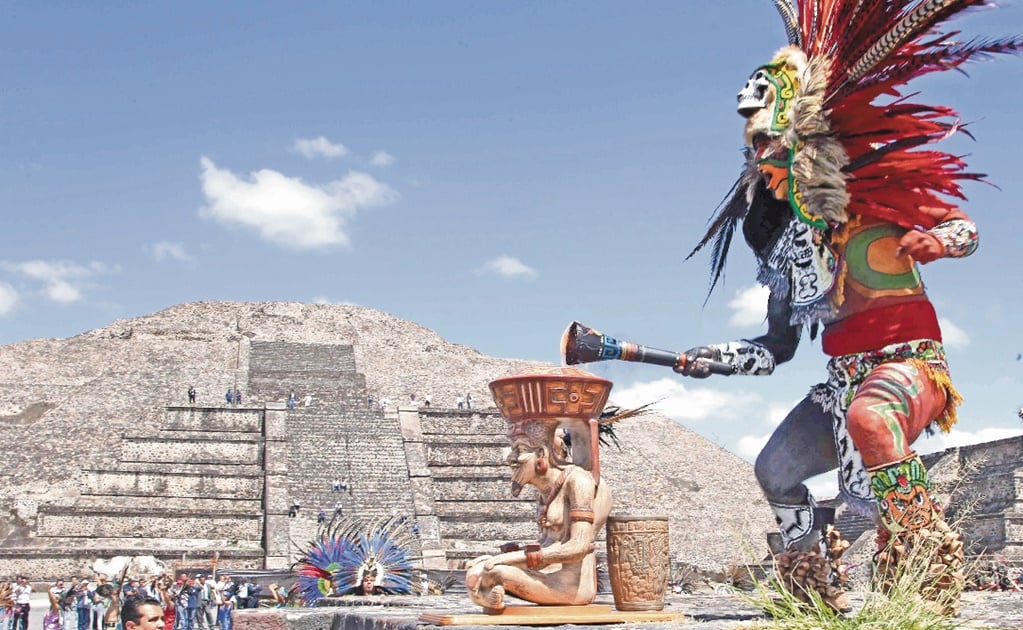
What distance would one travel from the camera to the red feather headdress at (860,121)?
4.60 meters

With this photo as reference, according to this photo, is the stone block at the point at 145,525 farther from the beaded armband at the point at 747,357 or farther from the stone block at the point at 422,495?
the beaded armband at the point at 747,357

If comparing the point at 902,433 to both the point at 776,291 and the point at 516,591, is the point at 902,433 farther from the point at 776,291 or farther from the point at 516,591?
the point at 516,591

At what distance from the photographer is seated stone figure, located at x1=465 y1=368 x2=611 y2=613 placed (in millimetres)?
4227

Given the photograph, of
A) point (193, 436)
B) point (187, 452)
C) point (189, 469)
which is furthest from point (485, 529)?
point (193, 436)

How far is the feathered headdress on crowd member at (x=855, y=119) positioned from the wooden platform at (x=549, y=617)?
1574mm

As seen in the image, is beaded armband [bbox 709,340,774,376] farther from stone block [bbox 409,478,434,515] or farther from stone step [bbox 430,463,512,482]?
stone step [bbox 430,463,512,482]

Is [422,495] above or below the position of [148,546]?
above

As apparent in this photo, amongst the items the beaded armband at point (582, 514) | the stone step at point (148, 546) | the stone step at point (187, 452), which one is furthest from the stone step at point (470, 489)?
the beaded armband at point (582, 514)

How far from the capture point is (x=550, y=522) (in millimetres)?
4383

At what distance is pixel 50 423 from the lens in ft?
110

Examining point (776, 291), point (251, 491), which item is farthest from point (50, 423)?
point (776, 291)

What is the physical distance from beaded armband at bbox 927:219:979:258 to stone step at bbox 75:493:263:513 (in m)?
25.3

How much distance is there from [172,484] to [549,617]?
86.5 feet

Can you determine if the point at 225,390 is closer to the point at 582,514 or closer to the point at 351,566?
the point at 351,566
